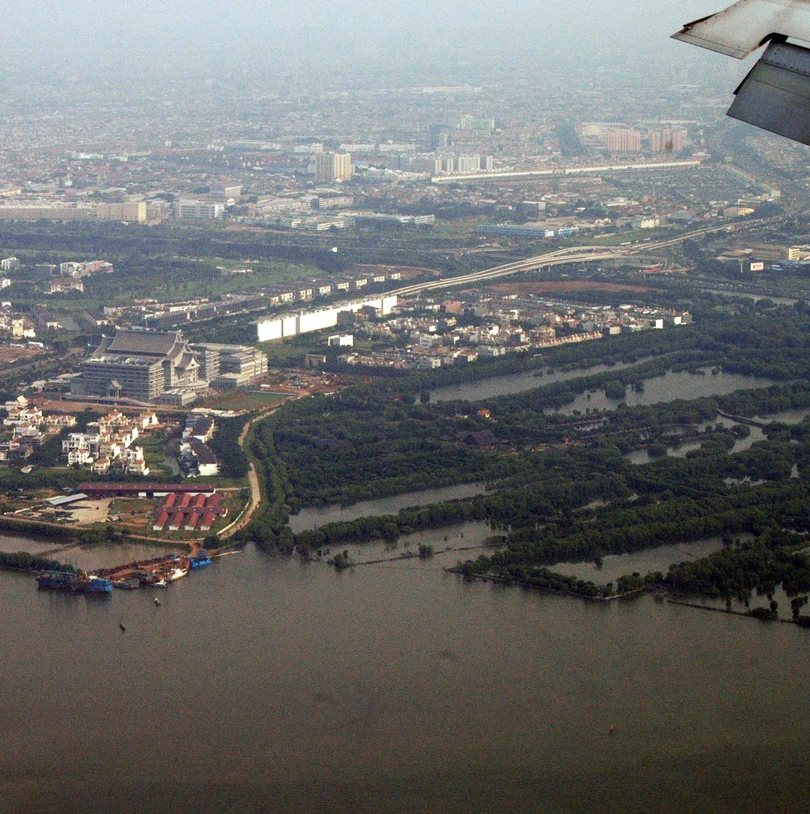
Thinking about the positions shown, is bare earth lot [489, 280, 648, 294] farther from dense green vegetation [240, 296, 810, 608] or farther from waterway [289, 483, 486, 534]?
waterway [289, 483, 486, 534]

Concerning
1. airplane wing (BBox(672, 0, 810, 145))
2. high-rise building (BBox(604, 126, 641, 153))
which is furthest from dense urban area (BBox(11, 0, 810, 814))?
high-rise building (BBox(604, 126, 641, 153))

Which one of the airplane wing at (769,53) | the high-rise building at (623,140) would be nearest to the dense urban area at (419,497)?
the airplane wing at (769,53)

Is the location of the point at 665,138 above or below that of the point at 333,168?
above

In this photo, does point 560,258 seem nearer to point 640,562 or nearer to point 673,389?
point 673,389

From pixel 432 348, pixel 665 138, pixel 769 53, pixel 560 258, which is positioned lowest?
pixel 560 258

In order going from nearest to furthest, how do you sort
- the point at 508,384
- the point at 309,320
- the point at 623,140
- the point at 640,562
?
the point at 640,562 → the point at 508,384 → the point at 309,320 → the point at 623,140

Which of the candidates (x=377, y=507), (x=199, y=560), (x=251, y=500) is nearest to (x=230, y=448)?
(x=251, y=500)

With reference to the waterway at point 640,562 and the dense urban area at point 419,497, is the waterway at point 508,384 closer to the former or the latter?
the dense urban area at point 419,497

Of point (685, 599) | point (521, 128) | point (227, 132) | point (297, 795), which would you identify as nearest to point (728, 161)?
point (521, 128)
